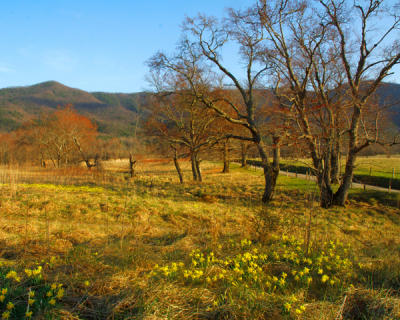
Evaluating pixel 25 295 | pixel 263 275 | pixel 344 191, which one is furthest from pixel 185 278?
pixel 344 191

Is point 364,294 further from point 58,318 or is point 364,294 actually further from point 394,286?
point 58,318

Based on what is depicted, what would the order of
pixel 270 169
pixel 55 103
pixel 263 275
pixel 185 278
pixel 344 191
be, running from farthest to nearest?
1. pixel 55 103
2. pixel 344 191
3. pixel 270 169
4. pixel 263 275
5. pixel 185 278

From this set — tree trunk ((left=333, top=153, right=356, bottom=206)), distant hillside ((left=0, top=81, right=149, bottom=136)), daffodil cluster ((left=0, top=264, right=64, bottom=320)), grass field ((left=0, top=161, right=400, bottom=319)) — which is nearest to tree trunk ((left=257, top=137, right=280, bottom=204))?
tree trunk ((left=333, top=153, right=356, bottom=206))

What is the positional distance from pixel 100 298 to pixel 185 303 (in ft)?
2.69

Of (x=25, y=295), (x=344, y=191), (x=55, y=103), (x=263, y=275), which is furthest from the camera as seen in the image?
(x=55, y=103)

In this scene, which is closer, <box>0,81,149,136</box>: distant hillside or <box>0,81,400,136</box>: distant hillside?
<box>0,81,400,136</box>: distant hillside

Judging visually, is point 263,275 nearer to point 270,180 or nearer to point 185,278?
point 185,278

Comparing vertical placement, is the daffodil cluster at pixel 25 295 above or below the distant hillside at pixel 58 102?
below

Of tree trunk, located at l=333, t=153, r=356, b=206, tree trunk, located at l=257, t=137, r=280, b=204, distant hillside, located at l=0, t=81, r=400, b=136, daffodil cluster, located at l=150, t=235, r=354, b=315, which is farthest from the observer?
distant hillside, located at l=0, t=81, r=400, b=136

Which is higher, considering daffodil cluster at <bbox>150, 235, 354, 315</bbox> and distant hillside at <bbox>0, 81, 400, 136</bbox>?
distant hillside at <bbox>0, 81, 400, 136</bbox>

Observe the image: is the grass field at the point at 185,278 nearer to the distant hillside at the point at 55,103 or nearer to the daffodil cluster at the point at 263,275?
the daffodil cluster at the point at 263,275

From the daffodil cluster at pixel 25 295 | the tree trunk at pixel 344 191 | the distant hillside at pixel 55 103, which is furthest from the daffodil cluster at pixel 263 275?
the distant hillside at pixel 55 103

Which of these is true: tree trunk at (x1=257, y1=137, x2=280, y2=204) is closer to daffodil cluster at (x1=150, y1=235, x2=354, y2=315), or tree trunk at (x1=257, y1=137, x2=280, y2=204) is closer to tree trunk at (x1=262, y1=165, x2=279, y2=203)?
tree trunk at (x1=262, y1=165, x2=279, y2=203)

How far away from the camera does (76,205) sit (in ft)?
28.5
